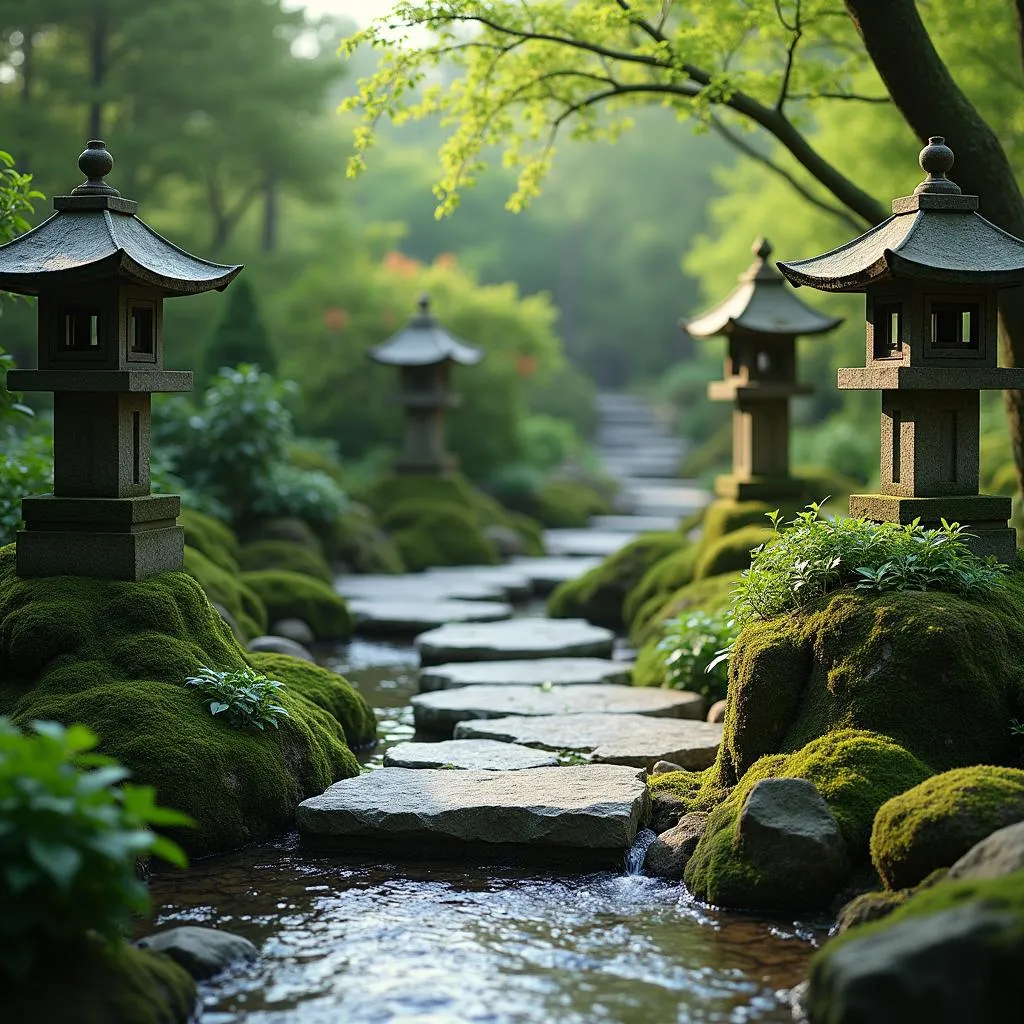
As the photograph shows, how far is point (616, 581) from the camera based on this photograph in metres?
15.8

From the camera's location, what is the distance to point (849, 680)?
7262mm

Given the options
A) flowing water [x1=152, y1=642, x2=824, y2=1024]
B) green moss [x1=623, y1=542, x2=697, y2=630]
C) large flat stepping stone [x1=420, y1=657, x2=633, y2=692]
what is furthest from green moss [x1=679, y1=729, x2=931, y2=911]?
green moss [x1=623, y1=542, x2=697, y2=630]

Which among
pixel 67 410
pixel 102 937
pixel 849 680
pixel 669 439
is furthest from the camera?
pixel 669 439

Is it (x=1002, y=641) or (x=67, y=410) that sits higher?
(x=67, y=410)

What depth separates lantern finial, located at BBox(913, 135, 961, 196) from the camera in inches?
321

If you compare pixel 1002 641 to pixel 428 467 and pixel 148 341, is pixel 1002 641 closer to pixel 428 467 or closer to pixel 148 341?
pixel 148 341

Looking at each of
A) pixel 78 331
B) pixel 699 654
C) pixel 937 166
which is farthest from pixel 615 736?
pixel 78 331

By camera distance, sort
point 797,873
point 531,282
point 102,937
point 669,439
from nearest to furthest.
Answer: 1. point 102,937
2. point 797,873
3. point 669,439
4. point 531,282

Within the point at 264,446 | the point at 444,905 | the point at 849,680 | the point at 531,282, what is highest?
the point at 531,282

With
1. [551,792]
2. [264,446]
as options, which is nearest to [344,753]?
[551,792]

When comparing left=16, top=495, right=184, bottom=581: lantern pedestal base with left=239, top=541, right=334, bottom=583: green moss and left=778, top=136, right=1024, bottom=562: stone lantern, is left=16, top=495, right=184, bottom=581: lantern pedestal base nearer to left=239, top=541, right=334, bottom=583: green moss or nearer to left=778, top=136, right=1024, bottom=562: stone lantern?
left=778, top=136, right=1024, bottom=562: stone lantern

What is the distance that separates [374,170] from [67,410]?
38.3 m

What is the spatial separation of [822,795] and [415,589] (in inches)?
452

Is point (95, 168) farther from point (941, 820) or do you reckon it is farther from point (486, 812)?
point (941, 820)
